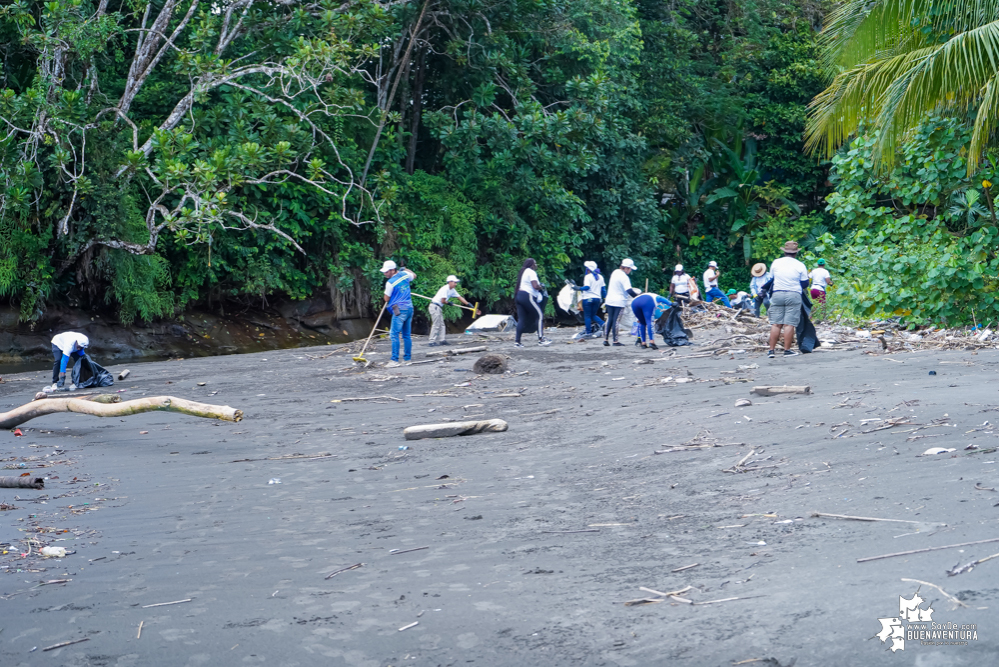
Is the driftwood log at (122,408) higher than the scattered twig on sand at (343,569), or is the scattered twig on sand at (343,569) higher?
the driftwood log at (122,408)

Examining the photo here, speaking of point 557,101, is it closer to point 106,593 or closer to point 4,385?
point 4,385

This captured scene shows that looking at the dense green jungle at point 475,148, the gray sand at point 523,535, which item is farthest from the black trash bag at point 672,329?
the gray sand at point 523,535

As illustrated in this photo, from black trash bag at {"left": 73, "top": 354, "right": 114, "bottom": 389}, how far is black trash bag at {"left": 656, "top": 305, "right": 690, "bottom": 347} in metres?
9.41

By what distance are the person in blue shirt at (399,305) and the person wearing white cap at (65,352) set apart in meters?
4.54

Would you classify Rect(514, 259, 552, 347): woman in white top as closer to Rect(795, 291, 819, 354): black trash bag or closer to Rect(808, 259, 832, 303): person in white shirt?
Rect(808, 259, 832, 303): person in white shirt

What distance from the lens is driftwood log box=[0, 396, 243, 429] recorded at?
8914 mm

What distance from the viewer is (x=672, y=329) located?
55.1 ft

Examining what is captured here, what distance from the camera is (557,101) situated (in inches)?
1046

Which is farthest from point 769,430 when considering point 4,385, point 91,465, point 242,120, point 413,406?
point 242,120

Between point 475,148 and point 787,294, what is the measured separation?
1389 centimetres

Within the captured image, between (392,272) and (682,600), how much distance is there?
12321 mm

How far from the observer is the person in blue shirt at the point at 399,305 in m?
15.0

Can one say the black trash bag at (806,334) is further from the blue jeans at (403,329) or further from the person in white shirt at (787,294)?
the blue jeans at (403,329)

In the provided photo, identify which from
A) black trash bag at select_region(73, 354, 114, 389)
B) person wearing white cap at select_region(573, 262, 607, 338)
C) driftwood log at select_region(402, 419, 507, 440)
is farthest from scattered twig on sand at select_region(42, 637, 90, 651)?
person wearing white cap at select_region(573, 262, 607, 338)
